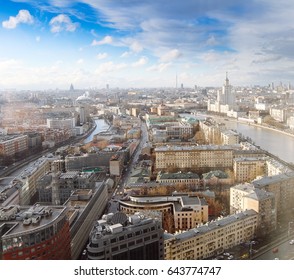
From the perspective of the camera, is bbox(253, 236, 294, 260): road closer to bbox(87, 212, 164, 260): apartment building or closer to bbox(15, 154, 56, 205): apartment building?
bbox(87, 212, 164, 260): apartment building

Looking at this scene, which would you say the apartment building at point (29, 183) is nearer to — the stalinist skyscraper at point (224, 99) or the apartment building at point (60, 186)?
the apartment building at point (60, 186)

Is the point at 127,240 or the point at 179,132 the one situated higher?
the point at 127,240

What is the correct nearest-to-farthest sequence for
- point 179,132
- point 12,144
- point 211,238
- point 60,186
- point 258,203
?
point 211,238 < point 258,203 < point 60,186 < point 12,144 < point 179,132

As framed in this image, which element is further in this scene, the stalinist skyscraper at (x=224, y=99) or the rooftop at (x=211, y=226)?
the stalinist skyscraper at (x=224, y=99)

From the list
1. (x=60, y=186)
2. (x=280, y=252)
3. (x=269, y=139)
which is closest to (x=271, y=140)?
(x=269, y=139)

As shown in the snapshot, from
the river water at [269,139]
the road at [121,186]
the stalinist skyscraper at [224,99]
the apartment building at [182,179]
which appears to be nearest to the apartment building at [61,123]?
the river water at [269,139]

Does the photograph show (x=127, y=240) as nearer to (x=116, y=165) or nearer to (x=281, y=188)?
(x=281, y=188)

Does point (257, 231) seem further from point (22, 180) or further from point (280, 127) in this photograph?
point (280, 127)
